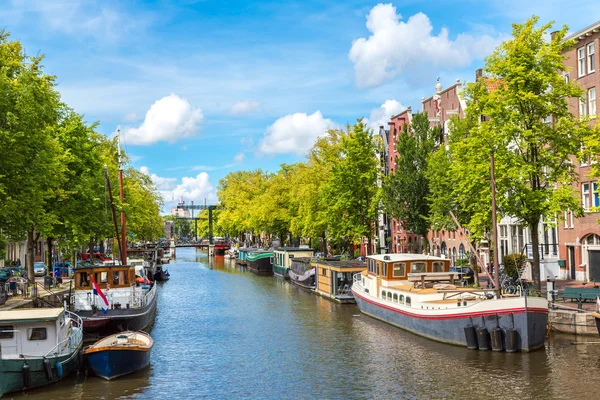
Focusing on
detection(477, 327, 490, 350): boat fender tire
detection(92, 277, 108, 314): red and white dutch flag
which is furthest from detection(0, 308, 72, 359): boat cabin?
detection(477, 327, 490, 350): boat fender tire

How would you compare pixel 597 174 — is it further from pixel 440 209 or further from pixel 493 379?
pixel 440 209

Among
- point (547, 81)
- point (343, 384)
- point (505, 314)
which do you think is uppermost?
point (547, 81)

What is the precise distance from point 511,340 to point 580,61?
30.8 metres

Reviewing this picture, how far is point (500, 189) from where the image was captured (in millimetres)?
38750

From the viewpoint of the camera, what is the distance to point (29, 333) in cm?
2638

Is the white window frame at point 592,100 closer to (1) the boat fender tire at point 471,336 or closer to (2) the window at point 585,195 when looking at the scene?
(2) the window at point 585,195

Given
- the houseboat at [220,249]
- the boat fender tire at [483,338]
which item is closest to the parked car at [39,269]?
the boat fender tire at [483,338]

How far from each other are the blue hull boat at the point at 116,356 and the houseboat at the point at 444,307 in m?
14.3

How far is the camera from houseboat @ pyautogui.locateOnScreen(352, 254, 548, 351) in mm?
29906

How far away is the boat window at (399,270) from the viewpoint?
134 ft

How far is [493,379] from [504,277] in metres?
22.1

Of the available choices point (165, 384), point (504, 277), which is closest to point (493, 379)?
point (165, 384)

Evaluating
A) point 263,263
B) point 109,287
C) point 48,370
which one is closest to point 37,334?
point 48,370

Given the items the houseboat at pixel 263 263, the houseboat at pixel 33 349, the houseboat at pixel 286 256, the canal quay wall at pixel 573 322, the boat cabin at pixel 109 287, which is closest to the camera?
the houseboat at pixel 33 349
